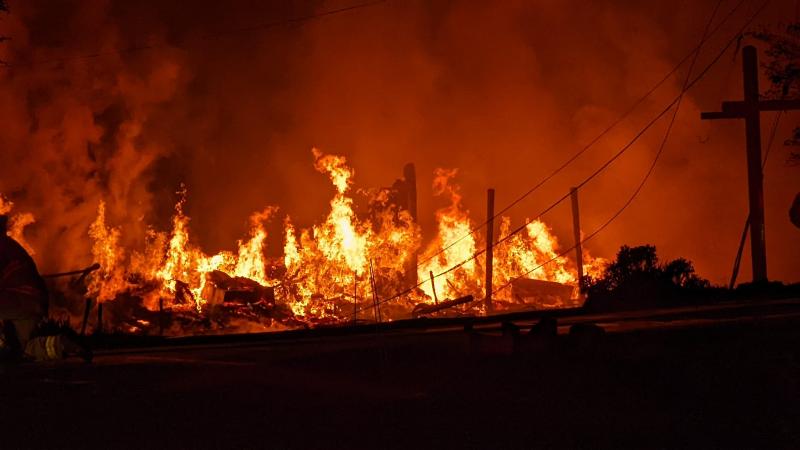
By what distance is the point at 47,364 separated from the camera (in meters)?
12.3

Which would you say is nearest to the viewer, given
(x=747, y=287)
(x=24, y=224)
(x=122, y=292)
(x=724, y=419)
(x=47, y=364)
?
(x=724, y=419)

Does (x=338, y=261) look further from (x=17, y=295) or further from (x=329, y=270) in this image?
(x=17, y=295)

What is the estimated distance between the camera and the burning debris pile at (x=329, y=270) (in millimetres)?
30641

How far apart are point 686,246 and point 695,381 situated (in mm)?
35907

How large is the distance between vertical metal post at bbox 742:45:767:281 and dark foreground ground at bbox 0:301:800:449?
1033 cm

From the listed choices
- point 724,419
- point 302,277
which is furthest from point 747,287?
point 302,277

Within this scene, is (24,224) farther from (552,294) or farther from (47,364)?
(552,294)

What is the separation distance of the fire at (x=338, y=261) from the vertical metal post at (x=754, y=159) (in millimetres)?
11602

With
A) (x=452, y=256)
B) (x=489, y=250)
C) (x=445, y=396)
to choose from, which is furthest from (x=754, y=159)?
(x=452, y=256)

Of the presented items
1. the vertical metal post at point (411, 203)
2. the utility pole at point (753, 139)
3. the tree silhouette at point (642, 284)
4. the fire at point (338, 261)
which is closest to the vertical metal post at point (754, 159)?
the utility pole at point (753, 139)

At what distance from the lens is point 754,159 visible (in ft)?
73.9

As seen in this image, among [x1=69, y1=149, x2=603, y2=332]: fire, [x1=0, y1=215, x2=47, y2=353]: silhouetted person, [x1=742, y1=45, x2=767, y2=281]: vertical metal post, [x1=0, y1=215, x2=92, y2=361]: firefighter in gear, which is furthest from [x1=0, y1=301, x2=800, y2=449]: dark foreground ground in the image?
[x1=69, y1=149, x2=603, y2=332]: fire

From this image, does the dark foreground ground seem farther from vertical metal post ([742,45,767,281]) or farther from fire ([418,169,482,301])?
fire ([418,169,482,301])

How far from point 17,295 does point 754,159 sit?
17883mm
